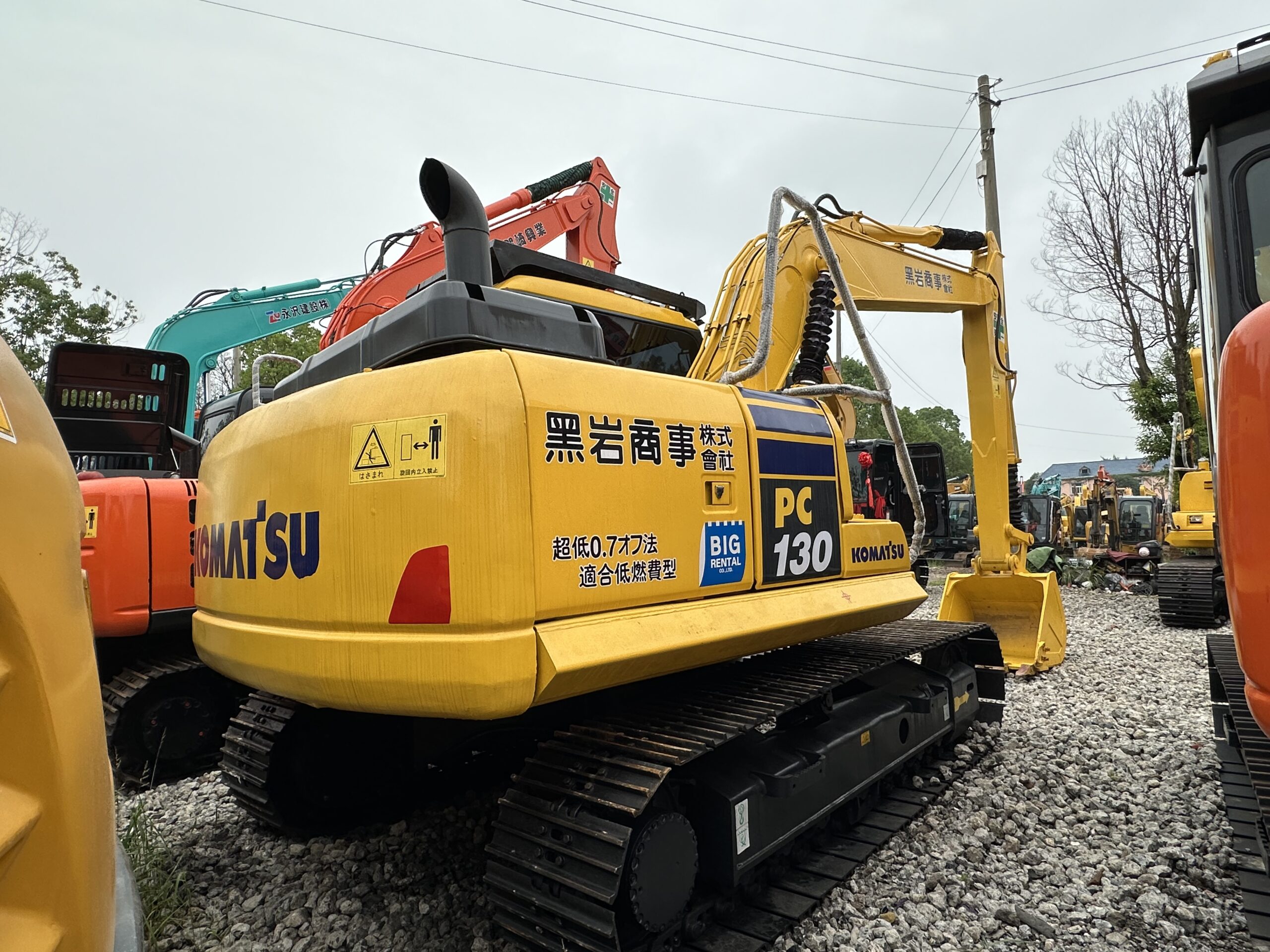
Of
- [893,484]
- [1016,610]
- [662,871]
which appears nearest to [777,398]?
[662,871]

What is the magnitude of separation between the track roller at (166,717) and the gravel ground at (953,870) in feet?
0.62

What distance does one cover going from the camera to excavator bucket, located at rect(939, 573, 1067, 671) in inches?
259

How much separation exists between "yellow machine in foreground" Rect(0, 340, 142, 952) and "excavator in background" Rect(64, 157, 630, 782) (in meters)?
2.58

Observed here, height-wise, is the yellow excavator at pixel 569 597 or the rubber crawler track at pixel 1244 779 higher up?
the yellow excavator at pixel 569 597

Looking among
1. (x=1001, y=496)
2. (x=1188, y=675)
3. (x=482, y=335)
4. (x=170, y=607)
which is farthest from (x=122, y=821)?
(x=1188, y=675)

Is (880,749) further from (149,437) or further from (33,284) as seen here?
(33,284)

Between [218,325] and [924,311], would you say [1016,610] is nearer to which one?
[924,311]

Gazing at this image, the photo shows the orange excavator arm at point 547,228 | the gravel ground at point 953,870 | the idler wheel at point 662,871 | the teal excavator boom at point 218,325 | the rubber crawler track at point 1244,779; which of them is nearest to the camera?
the idler wheel at point 662,871

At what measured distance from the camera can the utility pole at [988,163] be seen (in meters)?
13.1

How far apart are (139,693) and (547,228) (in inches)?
203

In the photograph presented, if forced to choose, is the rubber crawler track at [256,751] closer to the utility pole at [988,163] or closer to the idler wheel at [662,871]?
the idler wheel at [662,871]

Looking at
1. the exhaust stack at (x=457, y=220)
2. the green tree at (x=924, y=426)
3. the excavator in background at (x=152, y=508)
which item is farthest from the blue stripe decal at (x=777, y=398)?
the green tree at (x=924, y=426)

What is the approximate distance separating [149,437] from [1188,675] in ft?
26.0

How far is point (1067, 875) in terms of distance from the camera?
10.5ft
